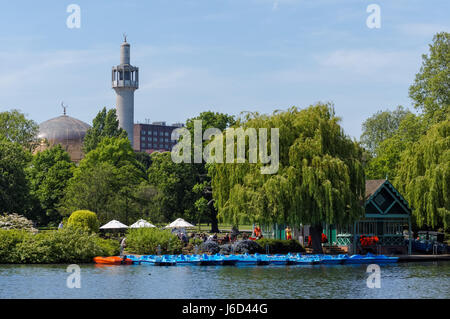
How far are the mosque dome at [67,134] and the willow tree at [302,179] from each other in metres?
81.1

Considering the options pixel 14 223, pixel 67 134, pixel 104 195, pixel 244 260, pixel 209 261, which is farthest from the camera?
pixel 67 134

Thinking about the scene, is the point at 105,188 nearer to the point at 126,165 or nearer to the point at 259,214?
the point at 126,165

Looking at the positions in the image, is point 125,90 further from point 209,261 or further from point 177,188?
point 209,261

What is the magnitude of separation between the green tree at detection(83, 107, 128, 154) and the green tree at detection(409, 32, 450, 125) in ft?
137

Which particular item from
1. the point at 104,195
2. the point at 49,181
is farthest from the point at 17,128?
the point at 104,195

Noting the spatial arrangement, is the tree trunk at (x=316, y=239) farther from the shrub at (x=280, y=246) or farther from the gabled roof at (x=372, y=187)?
the gabled roof at (x=372, y=187)

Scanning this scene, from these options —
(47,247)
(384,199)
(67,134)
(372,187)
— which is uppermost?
(67,134)

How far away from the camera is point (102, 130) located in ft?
317

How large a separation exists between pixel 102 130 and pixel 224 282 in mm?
66655

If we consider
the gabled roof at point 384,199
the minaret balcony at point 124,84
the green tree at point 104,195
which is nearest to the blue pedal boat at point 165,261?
the gabled roof at point 384,199

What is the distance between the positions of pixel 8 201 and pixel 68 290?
4165 cm

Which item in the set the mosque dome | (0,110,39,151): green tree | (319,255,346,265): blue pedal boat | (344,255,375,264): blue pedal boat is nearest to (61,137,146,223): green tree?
(319,255,346,265): blue pedal boat

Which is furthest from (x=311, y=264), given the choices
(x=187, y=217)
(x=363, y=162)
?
(x=187, y=217)

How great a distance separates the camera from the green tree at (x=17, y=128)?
9694 cm
